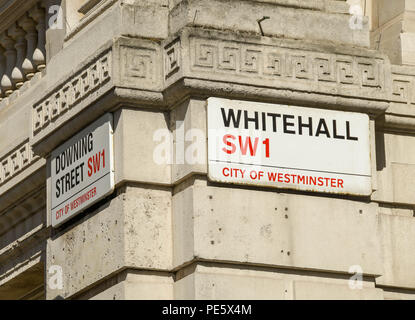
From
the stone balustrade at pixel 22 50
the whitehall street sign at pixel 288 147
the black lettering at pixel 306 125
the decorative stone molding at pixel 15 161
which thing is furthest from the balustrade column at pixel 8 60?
the black lettering at pixel 306 125

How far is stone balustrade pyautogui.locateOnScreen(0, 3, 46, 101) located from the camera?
18.2 meters

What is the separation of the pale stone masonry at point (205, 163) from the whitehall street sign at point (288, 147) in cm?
8

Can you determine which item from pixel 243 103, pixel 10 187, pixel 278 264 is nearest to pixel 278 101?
pixel 243 103

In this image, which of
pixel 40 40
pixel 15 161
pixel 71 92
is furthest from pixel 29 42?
pixel 71 92

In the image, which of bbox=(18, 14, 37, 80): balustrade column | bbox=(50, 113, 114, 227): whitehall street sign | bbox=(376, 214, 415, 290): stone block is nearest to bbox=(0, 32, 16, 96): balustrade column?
bbox=(18, 14, 37, 80): balustrade column

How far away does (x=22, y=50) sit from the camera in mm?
18719

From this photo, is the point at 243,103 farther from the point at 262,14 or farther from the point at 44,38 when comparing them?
the point at 44,38

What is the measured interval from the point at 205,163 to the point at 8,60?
459 centimetres

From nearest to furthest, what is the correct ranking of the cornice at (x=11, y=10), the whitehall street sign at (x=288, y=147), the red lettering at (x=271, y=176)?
1. the whitehall street sign at (x=288, y=147)
2. the red lettering at (x=271, y=176)
3. the cornice at (x=11, y=10)

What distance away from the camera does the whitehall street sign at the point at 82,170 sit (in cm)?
1536

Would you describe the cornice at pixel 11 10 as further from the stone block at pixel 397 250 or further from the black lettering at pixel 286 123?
the stone block at pixel 397 250

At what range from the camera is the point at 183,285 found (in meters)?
14.8

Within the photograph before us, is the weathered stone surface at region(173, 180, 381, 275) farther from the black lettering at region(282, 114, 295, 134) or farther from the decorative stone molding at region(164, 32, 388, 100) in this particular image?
the decorative stone molding at region(164, 32, 388, 100)

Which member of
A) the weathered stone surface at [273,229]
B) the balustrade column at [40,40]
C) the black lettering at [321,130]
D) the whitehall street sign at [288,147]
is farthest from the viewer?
the balustrade column at [40,40]
